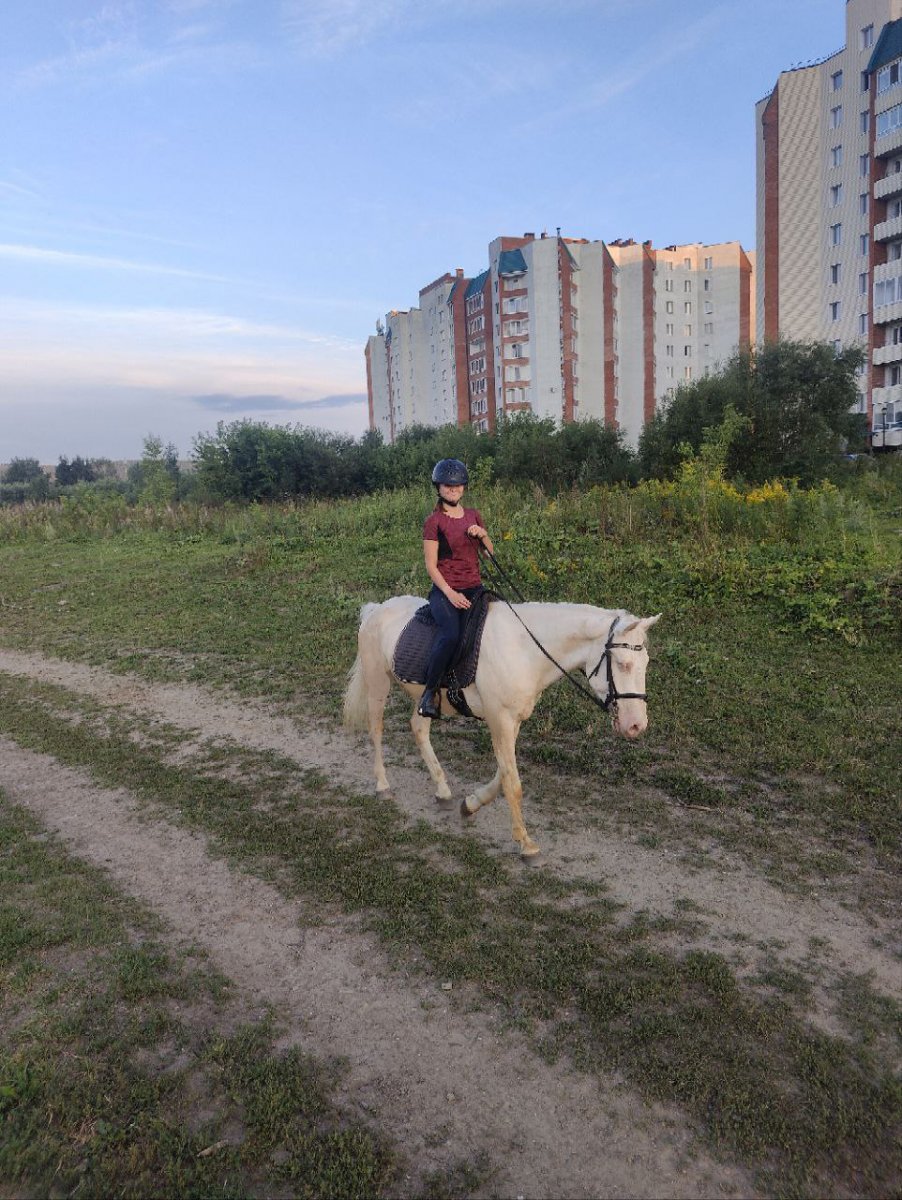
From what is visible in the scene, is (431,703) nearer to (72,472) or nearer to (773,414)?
(773,414)

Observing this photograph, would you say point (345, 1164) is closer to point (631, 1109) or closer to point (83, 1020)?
Answer: point (631, 1109)

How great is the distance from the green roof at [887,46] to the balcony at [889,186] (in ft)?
18.6

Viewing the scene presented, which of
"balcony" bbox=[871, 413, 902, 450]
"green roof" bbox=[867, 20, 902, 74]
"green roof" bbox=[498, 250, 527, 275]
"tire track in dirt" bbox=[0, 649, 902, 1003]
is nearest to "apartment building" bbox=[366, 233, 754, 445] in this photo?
"green roof" bbox=[498, 250, 527, 275]

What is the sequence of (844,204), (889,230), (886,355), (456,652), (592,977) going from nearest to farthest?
(592,977)
(456,652)
(889,230)
(886,355)
(844,204)

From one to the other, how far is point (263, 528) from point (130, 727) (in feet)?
47.5

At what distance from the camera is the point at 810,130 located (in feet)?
148

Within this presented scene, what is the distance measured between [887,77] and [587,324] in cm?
3556

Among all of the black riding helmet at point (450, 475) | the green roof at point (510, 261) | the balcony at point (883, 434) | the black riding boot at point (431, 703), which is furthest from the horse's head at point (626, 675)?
the green roof at point (510, 261)

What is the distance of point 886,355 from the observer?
135ft

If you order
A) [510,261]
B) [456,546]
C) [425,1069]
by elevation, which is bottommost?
[425,1069]

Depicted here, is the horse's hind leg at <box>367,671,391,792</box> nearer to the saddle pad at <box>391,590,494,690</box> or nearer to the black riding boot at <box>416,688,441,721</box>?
the saddle pad at <box>391,590,494,690</box>

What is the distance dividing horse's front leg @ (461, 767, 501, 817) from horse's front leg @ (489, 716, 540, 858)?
0.09 m

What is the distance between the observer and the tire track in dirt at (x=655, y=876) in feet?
13.5

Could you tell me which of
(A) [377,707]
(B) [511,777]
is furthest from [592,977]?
(A) [377,707]
